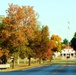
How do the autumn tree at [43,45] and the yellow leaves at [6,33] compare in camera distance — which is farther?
the autumn tree at [43,45]

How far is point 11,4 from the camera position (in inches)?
2635

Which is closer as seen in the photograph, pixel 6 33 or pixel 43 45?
pixel 6 33

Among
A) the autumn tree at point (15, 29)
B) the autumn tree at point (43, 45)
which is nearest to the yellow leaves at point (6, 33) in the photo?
the autumn tree at point (15, 29)

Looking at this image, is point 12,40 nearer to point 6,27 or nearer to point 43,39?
point 6,27

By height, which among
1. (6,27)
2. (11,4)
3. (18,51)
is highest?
(11,4)

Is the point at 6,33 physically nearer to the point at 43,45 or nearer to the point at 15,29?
the point at 15,29

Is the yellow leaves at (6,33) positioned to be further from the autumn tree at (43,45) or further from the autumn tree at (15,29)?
the autumn tree at (43,45)

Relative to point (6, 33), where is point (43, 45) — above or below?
below

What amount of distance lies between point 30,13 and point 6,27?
22.4ft

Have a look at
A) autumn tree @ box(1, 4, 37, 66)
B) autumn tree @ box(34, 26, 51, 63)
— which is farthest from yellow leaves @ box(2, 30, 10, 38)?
autumn tree @ box(34, 26, 51, 63)

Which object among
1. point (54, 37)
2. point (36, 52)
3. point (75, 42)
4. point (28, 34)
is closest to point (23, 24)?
point (28, 34)

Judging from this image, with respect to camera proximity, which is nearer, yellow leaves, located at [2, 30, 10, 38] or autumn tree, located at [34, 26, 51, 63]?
yellow leaves, located at [2, 30, 10, 38]

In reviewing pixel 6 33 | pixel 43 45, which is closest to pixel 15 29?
pixel 6 33

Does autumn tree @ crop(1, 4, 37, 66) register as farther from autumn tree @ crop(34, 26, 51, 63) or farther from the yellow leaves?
autumn tree @ crop(34, 26, 51, 63)
